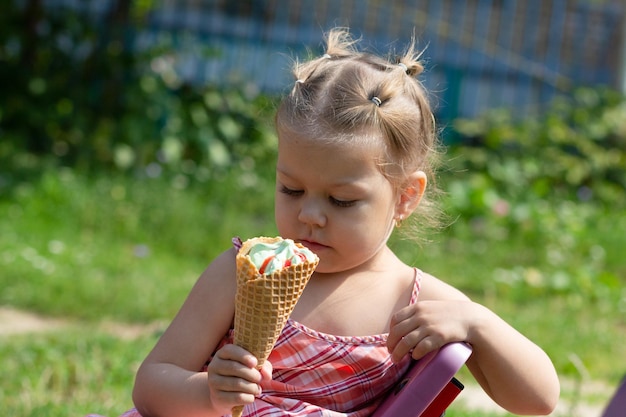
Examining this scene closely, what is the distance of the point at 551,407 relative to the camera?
229cm

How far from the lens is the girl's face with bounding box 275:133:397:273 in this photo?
2193 mm

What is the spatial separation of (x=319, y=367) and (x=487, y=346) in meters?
0.38

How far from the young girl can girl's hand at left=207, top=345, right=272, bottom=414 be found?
132mm

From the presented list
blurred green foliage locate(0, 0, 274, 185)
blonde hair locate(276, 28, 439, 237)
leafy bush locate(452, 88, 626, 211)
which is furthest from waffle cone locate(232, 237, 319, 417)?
leafy bush locate(452, 88, 626, 211)

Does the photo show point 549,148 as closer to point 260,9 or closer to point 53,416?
point 260,9

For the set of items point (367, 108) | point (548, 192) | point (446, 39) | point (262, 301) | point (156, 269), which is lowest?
point (156, 269)

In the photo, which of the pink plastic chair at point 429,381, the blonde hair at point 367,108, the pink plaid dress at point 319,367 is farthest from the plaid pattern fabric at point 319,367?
the blonde hair at point 367,108

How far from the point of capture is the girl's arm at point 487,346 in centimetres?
209

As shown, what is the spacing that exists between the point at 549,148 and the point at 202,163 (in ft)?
9.88

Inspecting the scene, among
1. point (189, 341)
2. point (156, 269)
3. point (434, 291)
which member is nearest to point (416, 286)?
point (434, 291)

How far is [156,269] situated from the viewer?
546 centimetres

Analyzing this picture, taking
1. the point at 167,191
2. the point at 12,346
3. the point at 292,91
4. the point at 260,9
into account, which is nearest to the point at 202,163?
the point at 167,191

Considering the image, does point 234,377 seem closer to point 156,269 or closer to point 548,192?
point 156,269

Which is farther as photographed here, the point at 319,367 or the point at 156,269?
the point at 156,269
